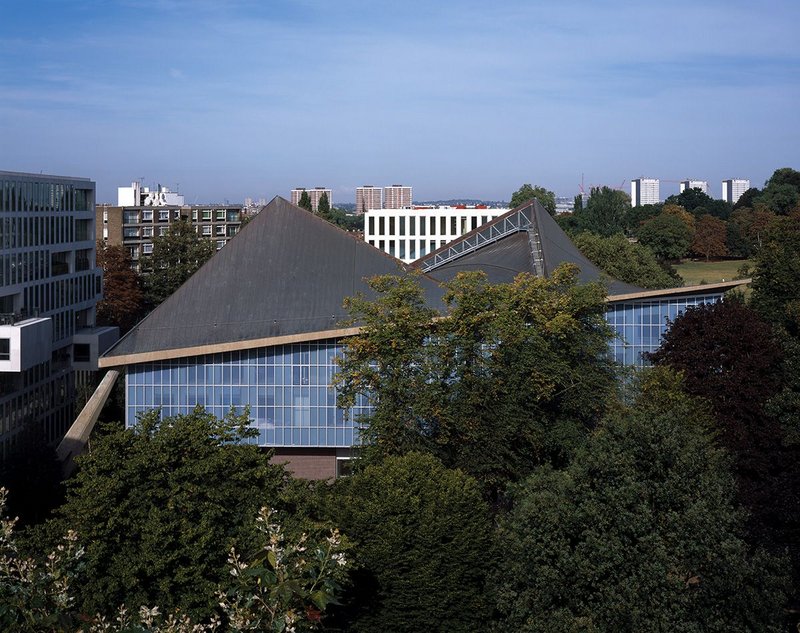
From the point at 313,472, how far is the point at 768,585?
23817 mm

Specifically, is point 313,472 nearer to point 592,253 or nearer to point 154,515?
point 154,515

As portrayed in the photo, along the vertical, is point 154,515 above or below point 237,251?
below

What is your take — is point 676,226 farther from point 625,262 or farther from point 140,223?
point 140,223

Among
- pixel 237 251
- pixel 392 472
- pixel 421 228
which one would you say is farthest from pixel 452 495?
pixel 421 228

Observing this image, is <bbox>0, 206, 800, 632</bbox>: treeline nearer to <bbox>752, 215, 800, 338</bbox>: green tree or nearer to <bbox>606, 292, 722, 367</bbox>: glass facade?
<bbox>606, 292, 722, 367</bbox>: glass facade

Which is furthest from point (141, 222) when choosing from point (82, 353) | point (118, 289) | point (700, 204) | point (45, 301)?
point (700, 204)

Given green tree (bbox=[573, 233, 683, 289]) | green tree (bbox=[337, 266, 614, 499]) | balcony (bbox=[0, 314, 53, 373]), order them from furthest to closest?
green tree (bbox=[573, 233, 683, 289]) → balcony (bbox=[0, 314, 53, 373]) → green tree (bbox=[337, 266, 614, 499])

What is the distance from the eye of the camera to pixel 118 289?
71750 mm

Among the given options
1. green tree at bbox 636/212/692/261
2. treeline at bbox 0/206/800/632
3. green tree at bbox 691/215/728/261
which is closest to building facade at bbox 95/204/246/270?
green tree at bbox 636/212/692/261

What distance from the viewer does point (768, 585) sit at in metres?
18.2

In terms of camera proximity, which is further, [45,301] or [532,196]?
[532,196]

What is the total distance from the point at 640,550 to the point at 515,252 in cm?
3229

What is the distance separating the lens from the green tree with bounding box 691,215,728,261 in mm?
106812

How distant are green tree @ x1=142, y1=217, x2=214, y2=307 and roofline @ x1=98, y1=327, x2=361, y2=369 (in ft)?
126
